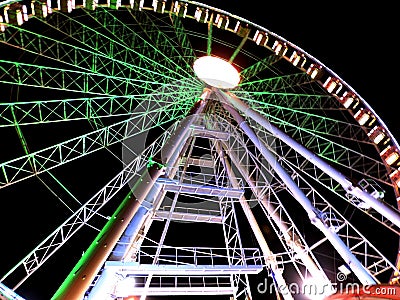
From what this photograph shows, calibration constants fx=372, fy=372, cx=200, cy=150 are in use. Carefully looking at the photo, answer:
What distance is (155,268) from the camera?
1159 cm

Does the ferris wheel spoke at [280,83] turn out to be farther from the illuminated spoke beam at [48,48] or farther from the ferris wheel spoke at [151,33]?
the illuminated spoke beam at [48,48]

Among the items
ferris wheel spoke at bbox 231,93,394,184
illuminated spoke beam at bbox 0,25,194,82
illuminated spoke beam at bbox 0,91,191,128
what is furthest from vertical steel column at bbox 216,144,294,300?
illuminated spoke beam at bbox 0,25,194,82

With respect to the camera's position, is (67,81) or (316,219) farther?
(67,81)

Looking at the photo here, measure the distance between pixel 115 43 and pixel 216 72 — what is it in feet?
16.7

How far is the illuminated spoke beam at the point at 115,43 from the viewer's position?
53.2ft

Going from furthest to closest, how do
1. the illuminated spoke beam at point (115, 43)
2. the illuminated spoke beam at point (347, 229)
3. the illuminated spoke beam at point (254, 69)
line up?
1. the illuminated spoke beam at point (254, 69)
2. the illuminated spoke beam at point (115, 43)
3. the illuminated spoke beam at point (347, 229)

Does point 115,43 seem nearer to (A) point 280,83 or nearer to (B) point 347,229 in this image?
(A) point 280,83

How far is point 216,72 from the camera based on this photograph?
18.1m

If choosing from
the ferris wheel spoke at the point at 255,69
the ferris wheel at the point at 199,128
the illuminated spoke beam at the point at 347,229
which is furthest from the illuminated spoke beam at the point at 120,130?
the illuminated spoke beam at the point at 347,229

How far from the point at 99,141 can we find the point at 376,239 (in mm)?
22854

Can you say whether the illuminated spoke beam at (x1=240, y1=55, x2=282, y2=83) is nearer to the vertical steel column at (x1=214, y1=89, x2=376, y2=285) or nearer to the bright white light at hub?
the bright white light at hub

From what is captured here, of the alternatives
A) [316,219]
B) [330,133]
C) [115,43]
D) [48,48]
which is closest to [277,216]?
[316,219]

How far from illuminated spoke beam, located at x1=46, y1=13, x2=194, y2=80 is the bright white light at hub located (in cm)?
63

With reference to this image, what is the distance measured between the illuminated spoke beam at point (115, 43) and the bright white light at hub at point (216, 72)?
63 cm
